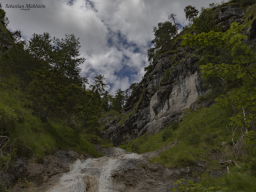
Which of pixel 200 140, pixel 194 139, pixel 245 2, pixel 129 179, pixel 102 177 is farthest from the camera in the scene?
pixel 245 2

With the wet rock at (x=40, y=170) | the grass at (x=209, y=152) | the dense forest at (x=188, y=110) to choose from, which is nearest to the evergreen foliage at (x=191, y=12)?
the dense forest at (x=188, y=110)

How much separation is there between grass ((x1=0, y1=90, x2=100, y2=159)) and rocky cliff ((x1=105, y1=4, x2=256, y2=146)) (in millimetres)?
15274

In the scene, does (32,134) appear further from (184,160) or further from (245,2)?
(245,2)

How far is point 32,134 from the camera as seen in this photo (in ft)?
42.3

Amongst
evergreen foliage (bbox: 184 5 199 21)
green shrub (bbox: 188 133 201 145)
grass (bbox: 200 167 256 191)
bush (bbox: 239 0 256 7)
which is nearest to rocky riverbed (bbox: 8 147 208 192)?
grass (bbox: 200 167 256 191)

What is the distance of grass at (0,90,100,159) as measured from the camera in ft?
33.8

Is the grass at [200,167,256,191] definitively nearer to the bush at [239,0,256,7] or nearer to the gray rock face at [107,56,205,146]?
the gray rock face at [107,56,205,146]

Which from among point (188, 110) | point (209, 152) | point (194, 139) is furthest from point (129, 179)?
point (188, 110)

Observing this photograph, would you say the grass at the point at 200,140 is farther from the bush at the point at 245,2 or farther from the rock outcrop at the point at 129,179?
the bush at the point at 245,2

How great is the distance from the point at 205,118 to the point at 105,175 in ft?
44.6

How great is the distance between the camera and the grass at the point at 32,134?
10.3 m

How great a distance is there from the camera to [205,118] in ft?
56.4

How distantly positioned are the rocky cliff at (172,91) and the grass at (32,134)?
15274 mm

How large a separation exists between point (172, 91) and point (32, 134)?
24397 mm
